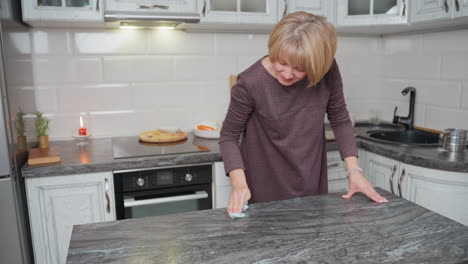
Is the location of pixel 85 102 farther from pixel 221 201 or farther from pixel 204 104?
pixel 221 201

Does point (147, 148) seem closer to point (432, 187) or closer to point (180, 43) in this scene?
point (180, 43)

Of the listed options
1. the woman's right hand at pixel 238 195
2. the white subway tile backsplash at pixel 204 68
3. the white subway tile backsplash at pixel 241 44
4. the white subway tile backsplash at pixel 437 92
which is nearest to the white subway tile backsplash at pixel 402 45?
the white subway tile backsplash at pixel 437 92

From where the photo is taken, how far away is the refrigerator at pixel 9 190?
170 cm

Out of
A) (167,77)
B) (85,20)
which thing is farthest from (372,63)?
(85,20)

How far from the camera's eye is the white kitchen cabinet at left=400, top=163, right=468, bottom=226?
185cm

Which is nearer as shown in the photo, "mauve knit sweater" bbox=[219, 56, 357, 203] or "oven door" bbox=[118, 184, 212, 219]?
"mauve knit sweater" bbox=[219, 56, 357, 203]

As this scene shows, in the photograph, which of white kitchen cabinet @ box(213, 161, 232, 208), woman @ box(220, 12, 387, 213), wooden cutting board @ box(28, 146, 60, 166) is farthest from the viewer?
white kitchen cabinet @ box(213, 161, 232, 208)

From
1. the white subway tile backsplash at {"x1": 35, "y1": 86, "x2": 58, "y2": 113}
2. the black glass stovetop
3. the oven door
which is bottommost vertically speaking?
the oven door

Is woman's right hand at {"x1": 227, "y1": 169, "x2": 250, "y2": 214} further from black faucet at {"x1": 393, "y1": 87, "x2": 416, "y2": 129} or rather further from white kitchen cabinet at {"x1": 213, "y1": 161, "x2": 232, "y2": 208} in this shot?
black faucet at {"x1": 393, "y1": 87, "x2": 416, "y2": 129}

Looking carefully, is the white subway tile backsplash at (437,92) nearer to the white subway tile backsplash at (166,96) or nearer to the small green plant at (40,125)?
the white subway tile backsplash at (166,96)

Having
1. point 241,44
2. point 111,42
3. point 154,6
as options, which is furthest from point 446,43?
point 111,42

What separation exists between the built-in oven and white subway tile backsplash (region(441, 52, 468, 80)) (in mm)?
1502

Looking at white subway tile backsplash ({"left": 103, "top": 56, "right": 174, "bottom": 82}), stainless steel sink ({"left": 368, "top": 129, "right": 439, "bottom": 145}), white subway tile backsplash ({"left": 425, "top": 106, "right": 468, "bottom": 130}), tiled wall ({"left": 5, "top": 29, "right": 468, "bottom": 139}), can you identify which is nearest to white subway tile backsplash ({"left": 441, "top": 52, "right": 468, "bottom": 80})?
tiled wall ({"left": 5, "top": 29, "right": 468, "bottom": 139})

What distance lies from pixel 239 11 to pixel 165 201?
1099 mm
